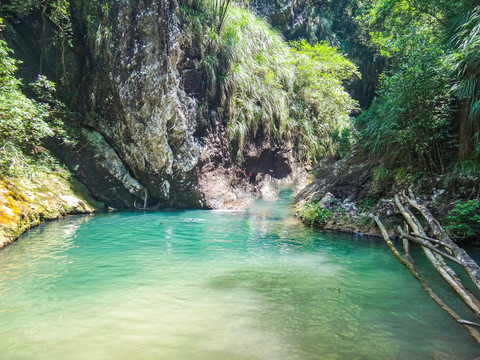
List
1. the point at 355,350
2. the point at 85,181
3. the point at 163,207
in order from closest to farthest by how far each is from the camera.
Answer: the point at 355,350
the point at 85,181
the point at 163,207

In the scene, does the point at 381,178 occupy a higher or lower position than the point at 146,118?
lower

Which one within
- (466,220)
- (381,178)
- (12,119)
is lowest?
(466,220)

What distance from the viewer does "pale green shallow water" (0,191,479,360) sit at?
210cm

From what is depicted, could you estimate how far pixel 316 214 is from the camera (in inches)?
267

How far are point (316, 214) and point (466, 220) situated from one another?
2792 mm

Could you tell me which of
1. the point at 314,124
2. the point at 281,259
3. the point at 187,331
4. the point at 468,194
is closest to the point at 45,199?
the point at 281,259

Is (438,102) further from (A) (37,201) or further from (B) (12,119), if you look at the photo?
(A) (37,201)

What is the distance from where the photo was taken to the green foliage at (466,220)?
4660mm

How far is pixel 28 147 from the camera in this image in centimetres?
748

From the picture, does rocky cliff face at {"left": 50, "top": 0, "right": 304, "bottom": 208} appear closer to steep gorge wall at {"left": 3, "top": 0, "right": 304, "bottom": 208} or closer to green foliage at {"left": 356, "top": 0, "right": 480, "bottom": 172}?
steep gorge wall at {"left": 3, "top": 0, "right": 304, "bottom": 208}

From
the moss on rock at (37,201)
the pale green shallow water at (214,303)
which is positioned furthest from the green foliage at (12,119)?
the pale green shallow water at (214,303)

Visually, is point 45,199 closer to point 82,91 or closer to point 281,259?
point 82,91

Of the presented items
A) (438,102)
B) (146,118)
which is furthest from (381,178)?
(146,118)

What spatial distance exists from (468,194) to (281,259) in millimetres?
3617
